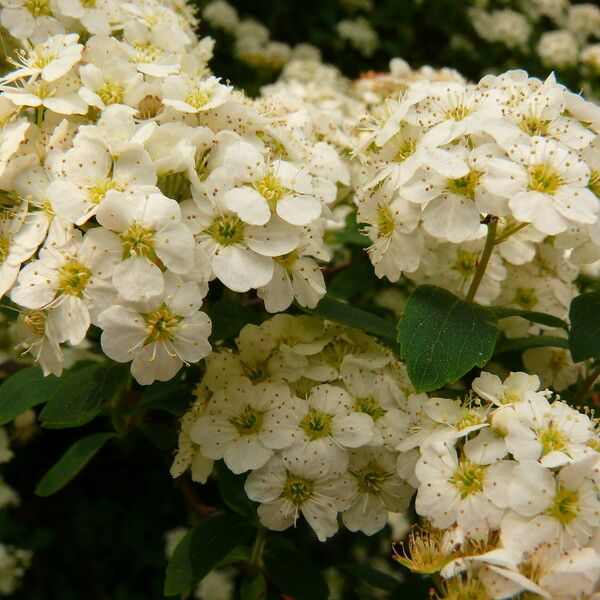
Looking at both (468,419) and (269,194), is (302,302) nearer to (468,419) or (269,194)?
(269,194)

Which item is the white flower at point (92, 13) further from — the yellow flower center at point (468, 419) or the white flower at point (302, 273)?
the yellow flower center at point (468, 419)

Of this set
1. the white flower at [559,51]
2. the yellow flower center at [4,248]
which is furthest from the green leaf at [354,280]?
the white flower at [559,51]

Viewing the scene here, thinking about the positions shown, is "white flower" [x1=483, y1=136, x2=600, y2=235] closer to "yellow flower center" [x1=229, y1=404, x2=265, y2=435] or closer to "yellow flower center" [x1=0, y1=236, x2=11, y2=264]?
"yellow flower center" [x1=229, y1=404, x2=265, y2=435]

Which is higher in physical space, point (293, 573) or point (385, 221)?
point (385, 221)

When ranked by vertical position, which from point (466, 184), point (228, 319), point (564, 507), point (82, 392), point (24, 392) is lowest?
point (24, 392)

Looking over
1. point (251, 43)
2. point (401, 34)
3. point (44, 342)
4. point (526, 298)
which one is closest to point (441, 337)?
point (526, 298)

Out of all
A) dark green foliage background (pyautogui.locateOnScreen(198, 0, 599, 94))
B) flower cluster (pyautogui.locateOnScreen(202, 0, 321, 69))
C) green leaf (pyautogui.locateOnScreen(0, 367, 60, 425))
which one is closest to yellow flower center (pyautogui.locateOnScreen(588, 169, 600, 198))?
green leaf (pyautogui.locateOnScreen(0, 367, 60, 425))
